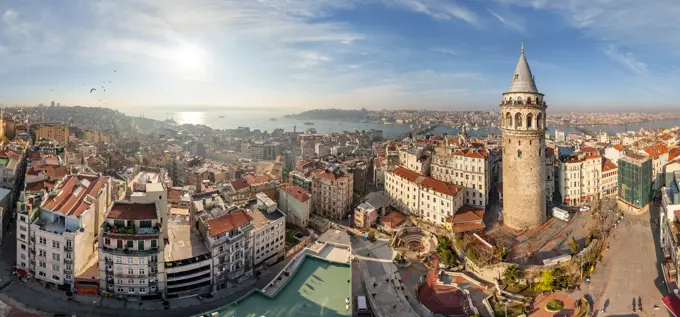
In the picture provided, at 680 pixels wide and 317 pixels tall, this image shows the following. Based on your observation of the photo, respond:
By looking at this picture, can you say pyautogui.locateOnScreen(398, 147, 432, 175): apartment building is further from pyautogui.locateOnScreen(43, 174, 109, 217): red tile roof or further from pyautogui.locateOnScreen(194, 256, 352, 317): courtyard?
pyautogui.locateOnScreen(43, 174, 109, 217): red tile roof

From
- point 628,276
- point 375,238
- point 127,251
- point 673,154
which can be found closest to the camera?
point 127,251

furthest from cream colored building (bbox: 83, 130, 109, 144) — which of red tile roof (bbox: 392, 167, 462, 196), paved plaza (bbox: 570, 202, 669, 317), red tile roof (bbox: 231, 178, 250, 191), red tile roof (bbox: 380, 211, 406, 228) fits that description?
paved plaza (bbox: 570, 202, 669, 317)

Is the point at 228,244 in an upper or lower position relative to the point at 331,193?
lower

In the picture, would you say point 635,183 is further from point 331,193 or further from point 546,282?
point 331,193

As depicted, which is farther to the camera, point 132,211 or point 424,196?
point 424,196

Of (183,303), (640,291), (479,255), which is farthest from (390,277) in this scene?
(640,291)

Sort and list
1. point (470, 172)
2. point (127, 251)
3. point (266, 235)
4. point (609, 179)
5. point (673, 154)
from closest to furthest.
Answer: point (127, 251)
point (266, 235)
point (470, 172)
point (609, 179)
point (673, 154)

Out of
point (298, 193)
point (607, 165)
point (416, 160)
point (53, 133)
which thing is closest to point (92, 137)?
point (53, 133)
